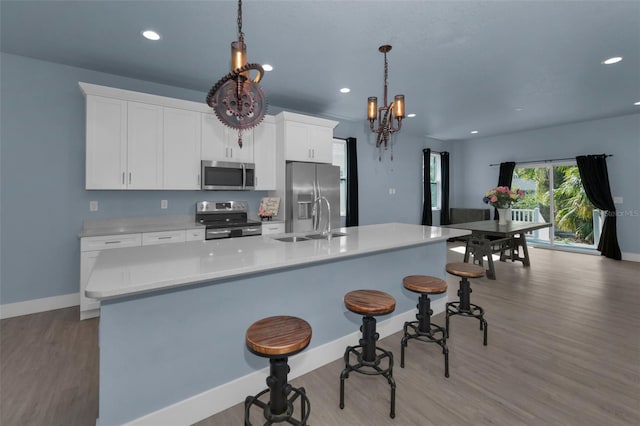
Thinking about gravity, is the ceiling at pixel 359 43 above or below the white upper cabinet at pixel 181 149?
above

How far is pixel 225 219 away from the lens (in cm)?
438

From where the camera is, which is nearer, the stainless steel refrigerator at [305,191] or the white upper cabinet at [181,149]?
the white upper cabinet at [181,149]

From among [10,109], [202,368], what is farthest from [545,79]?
[10,109]

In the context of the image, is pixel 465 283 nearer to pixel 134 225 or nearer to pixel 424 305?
pixel 424 305

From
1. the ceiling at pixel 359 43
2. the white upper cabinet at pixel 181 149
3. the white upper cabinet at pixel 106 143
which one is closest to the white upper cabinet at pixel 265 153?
the ceiling at pixel 359 43

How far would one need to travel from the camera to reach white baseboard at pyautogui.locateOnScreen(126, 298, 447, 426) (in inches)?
63.7

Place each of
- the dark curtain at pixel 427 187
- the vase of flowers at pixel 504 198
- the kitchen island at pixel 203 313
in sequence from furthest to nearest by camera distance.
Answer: the dark curtain at pixel 427 187 < the vase of flowers at pixel 504 198 < the kitchen island at pixel 203 313

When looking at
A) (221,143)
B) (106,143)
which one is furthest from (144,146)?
(221,143)

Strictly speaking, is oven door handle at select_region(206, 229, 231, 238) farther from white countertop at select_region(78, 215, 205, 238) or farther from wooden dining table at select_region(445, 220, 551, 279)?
wooden dining table at select_region(445, 220, 551, 279)

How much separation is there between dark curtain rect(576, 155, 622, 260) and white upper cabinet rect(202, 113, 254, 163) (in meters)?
6.60

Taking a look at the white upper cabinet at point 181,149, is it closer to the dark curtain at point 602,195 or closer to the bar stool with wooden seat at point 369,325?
the bar stool with wooden seat at point 369,325

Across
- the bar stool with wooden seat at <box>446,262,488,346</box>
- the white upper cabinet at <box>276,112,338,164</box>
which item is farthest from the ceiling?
the bar stool with wooden seat at <box>446,262,488,346</box>

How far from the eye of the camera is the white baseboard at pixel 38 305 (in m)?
3.20

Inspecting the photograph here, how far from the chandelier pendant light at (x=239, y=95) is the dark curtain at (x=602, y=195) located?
697 centimetres
